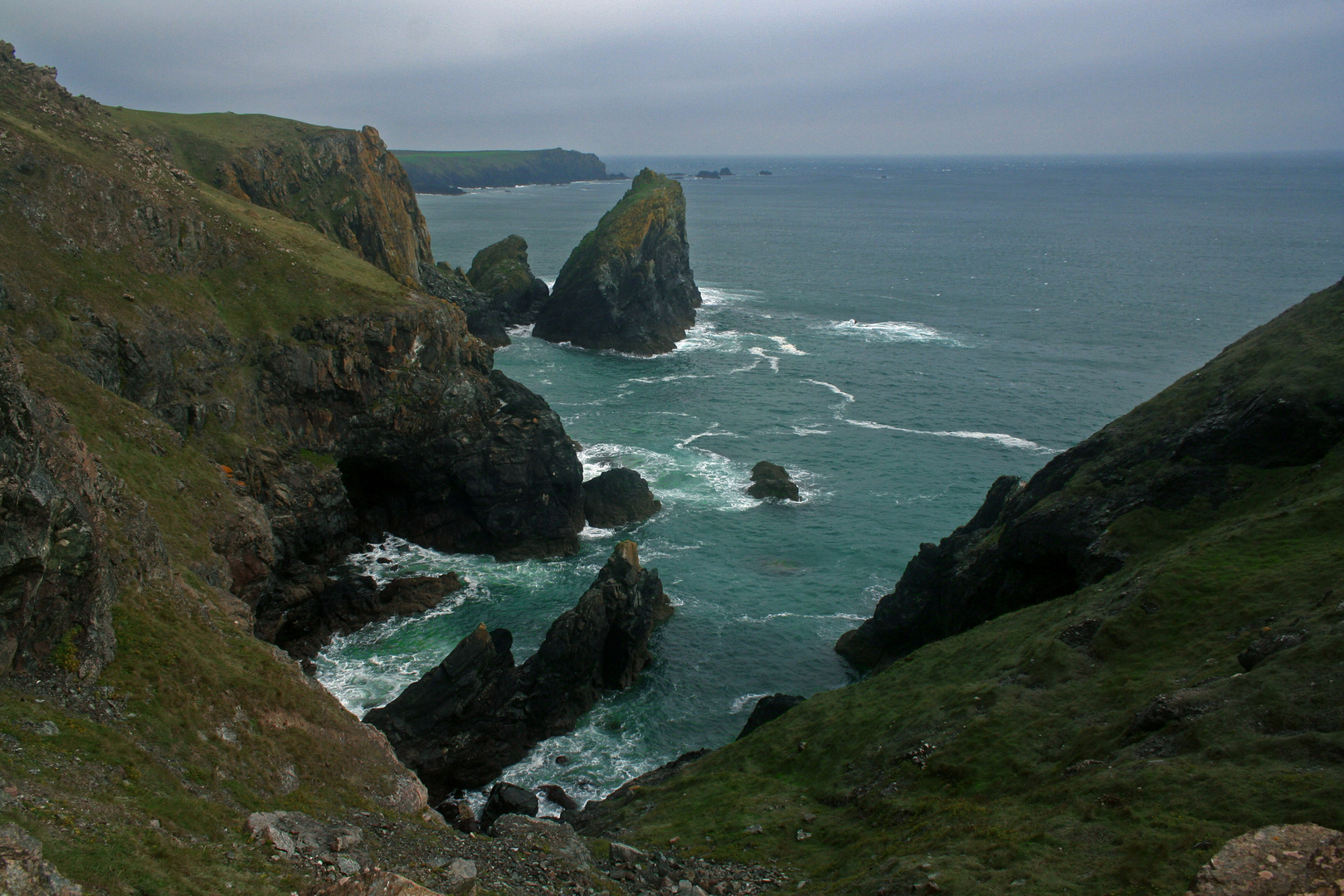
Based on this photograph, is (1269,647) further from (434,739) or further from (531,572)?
(531,572)

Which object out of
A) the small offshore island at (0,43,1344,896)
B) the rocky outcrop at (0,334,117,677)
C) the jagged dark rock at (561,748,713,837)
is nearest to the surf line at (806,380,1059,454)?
the small offshore island at (0,43,1344,896)

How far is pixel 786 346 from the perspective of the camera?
114938mm

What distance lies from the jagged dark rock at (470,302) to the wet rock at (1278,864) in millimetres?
99637

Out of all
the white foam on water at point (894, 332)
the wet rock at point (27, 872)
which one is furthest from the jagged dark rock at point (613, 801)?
the white foam on water at point (894, 332)

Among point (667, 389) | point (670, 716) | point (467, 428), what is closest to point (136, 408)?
point (467, 428)

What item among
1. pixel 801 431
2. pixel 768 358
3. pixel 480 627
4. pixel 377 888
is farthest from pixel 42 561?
pixel 768 358

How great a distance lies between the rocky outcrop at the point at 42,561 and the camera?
20766 millimetres

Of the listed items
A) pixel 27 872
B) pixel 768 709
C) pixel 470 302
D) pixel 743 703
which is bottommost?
pixel 743 703

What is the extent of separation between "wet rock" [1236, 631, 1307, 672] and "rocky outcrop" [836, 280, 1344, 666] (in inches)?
502

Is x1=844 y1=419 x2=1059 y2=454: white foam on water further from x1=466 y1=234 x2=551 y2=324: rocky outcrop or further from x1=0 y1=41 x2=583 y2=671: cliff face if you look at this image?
x1=466 y1=234 x2=551 y2=324: rocky outcrop

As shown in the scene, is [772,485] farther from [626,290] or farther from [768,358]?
[626,290]

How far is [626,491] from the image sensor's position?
212ft

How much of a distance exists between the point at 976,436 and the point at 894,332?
147 ft

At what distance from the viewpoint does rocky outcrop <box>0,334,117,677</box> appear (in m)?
20.8
